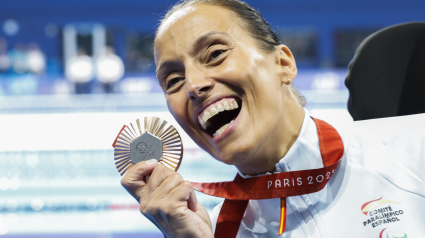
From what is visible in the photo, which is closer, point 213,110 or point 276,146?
point 213,110

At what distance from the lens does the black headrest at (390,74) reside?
1.29 metres

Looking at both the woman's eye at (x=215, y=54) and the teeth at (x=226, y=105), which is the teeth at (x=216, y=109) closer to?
the teeth at (x=226, y=105)

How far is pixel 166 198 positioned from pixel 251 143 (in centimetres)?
24

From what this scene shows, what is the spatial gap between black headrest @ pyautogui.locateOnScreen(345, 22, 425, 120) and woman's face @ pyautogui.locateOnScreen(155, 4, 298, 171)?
0.40 meters

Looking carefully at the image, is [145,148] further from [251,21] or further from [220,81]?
[251,21]

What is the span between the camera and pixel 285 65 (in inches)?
45.2

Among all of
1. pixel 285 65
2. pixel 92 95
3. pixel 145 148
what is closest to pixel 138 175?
pixel 145 148

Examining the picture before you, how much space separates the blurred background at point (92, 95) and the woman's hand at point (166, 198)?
2.23 feet

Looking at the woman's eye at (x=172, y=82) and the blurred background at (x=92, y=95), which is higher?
the blurred background at (x=92, y=95)

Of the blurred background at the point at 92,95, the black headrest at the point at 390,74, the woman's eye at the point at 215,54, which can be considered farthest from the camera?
the blurred background at the point at 92,95

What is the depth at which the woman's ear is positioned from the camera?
1118 mm

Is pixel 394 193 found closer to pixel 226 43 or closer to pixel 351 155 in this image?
→ pixel 351 155

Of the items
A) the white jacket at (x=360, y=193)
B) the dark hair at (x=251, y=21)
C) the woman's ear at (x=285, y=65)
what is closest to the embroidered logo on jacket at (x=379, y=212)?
the white jacket at (x=360, y=193)

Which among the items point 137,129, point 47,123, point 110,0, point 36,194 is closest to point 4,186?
point 36,194
